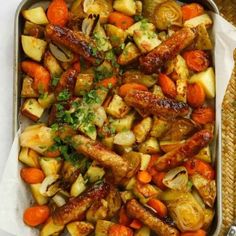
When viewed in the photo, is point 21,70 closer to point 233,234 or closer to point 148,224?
point 148,224

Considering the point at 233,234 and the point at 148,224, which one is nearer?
the point at 148,224

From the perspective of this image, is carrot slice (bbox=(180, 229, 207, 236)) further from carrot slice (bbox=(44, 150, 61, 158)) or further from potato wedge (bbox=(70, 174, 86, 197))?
carrot slice (bbox=(44, 150, 61, 158))

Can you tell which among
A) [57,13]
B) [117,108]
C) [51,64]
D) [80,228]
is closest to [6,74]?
[51,64]

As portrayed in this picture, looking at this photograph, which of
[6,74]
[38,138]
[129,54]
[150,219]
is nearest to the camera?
[150,219]

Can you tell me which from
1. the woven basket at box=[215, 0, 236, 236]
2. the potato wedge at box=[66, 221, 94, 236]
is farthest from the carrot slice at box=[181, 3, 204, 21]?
the potato wedge at box=[66, 221, 94, 236]

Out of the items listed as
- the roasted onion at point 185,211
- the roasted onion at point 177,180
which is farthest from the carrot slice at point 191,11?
the roasted onion at point 185,211

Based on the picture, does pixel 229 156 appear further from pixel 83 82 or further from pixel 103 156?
pixel 83 82

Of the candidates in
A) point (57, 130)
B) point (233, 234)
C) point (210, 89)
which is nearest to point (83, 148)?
point (57, 130)
